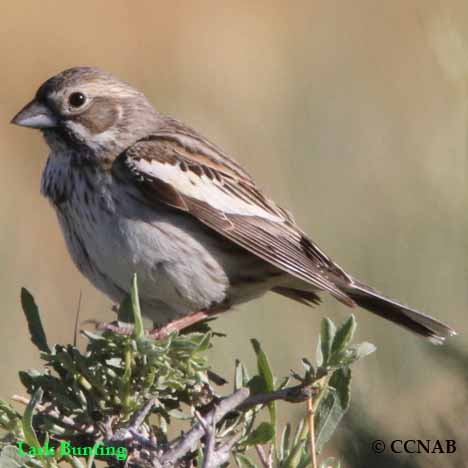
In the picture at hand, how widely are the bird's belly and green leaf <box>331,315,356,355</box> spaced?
134cm

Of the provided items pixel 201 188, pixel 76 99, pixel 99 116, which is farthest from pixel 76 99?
pixel 201 188

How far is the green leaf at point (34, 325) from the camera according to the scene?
257cm

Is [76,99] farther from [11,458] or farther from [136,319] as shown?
[11,458]

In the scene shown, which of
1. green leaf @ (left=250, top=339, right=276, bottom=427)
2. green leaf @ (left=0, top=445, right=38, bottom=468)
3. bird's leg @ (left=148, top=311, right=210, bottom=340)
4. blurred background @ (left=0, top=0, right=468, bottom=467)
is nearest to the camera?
green leaf @ (left=0, top=445, right=38, bottom=468)

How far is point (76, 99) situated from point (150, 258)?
75 centimetres

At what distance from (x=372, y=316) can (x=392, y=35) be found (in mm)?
2123

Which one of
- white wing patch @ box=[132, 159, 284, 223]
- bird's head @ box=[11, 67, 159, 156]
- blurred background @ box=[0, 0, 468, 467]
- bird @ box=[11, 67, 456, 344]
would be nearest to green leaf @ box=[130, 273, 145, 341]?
blurred background @ box=[0, 0, 468, 467]

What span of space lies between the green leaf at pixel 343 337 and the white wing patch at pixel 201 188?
5.05ft

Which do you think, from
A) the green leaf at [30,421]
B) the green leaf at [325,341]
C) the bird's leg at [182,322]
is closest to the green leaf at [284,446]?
the green leaf at [325,341]

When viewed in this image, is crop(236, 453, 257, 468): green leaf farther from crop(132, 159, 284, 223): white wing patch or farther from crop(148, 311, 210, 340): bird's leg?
crop(132, 159, 284, 223): white wing patch

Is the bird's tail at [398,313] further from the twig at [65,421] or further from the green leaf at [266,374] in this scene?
the twig at [65,421]

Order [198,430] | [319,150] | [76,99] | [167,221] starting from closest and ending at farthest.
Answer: [198,430] < [167,221] < [76,99] < [319,150]

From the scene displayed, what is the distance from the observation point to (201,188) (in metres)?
3.89

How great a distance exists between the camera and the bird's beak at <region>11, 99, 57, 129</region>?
152 inches
